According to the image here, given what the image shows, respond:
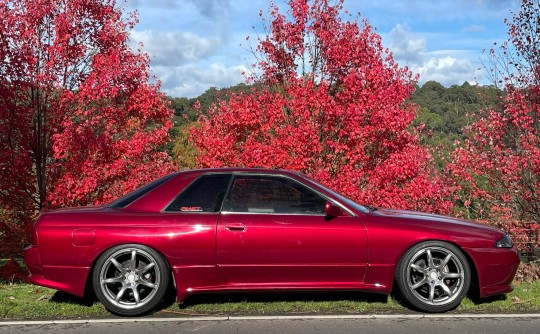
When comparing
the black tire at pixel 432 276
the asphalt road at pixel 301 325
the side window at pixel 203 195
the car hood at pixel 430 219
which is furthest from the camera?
the car hood at pixel 430 219

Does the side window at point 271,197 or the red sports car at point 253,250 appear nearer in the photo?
the red sports car at point 253,250

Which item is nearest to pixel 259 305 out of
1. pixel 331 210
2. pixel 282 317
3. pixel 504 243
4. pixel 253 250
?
pixel 282 317

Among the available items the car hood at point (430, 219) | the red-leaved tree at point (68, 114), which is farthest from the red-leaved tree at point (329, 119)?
the car hood at point (430, 219)

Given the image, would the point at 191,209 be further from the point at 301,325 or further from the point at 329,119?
the point at 329,119

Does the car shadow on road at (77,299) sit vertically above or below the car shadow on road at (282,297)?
above

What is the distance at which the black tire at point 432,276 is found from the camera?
536 centimetres

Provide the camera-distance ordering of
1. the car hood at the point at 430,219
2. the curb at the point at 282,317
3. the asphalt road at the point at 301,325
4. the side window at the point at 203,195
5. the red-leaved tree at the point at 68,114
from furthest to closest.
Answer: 1. the red-leaved tree at the point at 68,114
2. the car hood at the point at 430,219
3. the side window at the point at 203,195
4. the curb at the point at 282,317
5. the asphalt road at the point at 301,325

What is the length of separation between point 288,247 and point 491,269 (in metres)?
2.06

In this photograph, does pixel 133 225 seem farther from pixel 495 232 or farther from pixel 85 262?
pixel 495 232

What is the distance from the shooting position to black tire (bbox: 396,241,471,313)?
536 cm

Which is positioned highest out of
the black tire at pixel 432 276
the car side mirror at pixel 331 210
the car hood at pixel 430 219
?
the car side mirror at pixel 331 210

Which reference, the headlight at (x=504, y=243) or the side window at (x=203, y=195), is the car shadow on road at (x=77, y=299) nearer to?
the side window at (x=203, y=195)

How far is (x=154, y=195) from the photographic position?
18.2ft

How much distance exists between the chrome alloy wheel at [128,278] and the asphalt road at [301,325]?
21 cm
